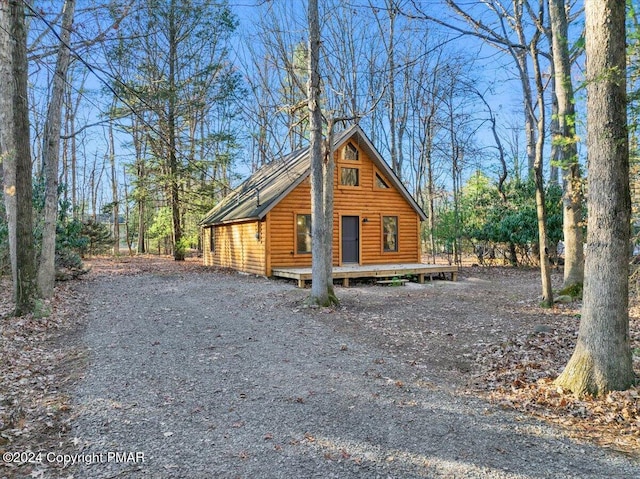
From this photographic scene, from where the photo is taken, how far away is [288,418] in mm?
3701

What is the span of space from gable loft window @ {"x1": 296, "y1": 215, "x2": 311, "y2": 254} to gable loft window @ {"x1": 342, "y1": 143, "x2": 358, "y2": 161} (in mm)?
2733

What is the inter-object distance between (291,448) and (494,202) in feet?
60.3

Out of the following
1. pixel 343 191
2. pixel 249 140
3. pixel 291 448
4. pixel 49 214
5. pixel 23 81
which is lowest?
pixel 291 448

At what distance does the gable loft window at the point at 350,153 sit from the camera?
1554 centimetres

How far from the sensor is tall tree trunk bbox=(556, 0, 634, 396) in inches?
155

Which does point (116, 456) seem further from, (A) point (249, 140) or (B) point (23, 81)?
(A) point (249, 140)

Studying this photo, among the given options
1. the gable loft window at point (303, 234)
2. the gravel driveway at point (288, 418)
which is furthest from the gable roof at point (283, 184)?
the gravel driveway at point (288, 418)

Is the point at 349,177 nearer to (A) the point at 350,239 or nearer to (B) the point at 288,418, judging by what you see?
(A) the point at 350,239

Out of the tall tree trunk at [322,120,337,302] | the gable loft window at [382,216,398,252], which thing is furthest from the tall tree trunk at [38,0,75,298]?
the gable loft window at [382,216,398,252]

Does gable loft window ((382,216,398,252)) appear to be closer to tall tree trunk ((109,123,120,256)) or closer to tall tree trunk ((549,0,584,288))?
tall tree trunk ((549,0,584,288))

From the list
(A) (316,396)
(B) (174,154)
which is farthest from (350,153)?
(A) (316,396)

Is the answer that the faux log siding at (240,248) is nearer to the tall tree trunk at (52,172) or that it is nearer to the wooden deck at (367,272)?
the wooden deck at (367,272)

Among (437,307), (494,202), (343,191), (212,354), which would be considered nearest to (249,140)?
(343,191)

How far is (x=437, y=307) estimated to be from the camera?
367 inches
